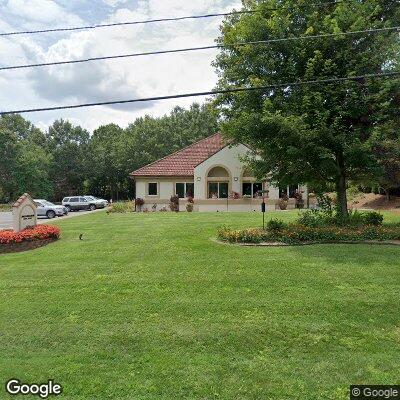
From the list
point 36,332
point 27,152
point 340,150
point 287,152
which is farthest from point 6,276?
point 27,152

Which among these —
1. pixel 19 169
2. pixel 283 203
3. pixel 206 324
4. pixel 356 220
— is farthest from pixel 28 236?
pixel 19 169

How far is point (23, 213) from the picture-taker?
15.6 m

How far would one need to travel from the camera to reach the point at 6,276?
30.5 feet

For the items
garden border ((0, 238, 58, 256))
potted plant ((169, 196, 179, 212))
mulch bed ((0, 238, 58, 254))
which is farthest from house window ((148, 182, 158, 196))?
mulch bed ((0, 238, 58, 254))

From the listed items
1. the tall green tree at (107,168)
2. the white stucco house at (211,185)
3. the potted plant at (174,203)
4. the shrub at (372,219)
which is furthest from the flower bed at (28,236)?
the tall green tree at (107,168)

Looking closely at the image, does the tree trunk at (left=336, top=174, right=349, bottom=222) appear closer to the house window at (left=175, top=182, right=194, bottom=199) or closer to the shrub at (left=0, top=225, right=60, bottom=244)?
the shrub at (left=0, top=225, right=60, bottom=244)

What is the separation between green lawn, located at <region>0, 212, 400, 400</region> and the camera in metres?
4.49

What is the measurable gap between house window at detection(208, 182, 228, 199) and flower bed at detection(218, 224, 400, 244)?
735 inches

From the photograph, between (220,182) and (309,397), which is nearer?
(309,397)

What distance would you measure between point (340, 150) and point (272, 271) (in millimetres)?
6320

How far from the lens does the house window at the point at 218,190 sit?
31516mm

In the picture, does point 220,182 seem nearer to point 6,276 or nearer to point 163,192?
point 163,192

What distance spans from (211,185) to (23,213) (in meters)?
18.2

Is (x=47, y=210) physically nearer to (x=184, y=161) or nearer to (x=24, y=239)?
(x=184, y=161)
